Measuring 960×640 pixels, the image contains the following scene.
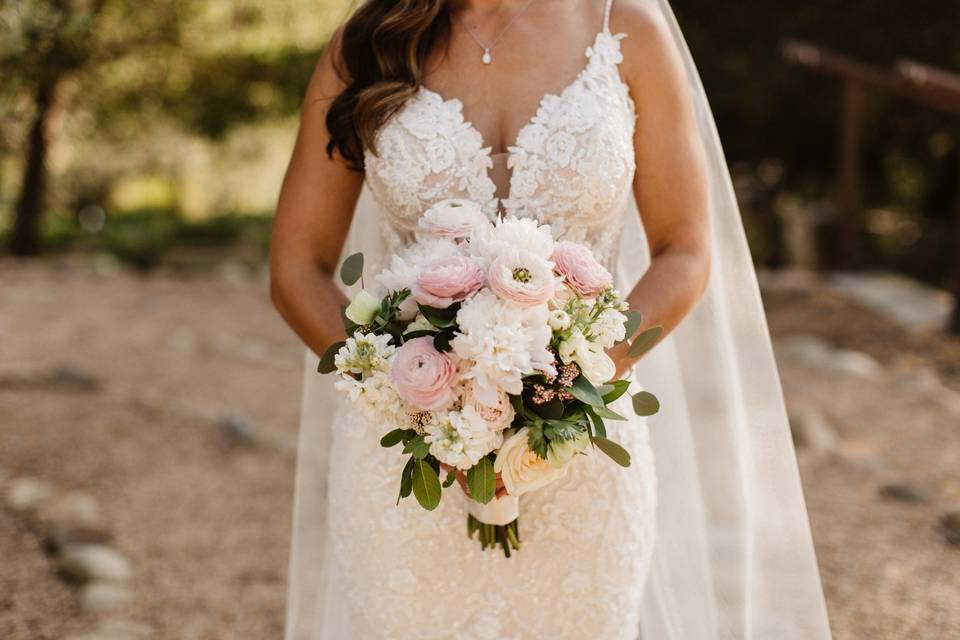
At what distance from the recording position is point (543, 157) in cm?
226

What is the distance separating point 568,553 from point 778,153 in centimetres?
1547

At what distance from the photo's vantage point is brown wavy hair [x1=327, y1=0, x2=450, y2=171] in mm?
2291

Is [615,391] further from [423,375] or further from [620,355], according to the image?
[423,375]

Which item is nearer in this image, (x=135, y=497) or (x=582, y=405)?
(x=582, y=405)

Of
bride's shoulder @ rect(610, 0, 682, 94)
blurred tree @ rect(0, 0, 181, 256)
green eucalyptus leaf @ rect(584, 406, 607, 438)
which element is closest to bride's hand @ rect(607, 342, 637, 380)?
green eucalyptus leaf @ rect(584, 406, 607, 438)

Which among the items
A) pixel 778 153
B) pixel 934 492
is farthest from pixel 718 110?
pixel 934 492

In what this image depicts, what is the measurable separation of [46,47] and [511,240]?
3838mm

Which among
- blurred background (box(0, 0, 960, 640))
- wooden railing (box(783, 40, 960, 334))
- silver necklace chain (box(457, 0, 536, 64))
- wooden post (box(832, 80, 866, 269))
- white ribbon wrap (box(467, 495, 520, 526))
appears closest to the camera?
white ribbon wrap (box(467, 495, 520, 526))

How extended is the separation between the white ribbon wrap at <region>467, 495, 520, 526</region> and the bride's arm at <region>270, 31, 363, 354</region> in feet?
1.73

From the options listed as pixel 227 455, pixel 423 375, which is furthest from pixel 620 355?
pixel 227 455

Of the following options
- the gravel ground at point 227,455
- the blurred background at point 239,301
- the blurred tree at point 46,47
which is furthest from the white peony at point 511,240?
the blurred tree at point 46,47

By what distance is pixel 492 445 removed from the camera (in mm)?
1822

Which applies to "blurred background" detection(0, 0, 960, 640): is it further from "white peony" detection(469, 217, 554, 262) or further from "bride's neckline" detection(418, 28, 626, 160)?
"white peony" detection(469, 217, 554, 262)

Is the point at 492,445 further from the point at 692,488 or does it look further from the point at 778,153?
the point at 778,153
